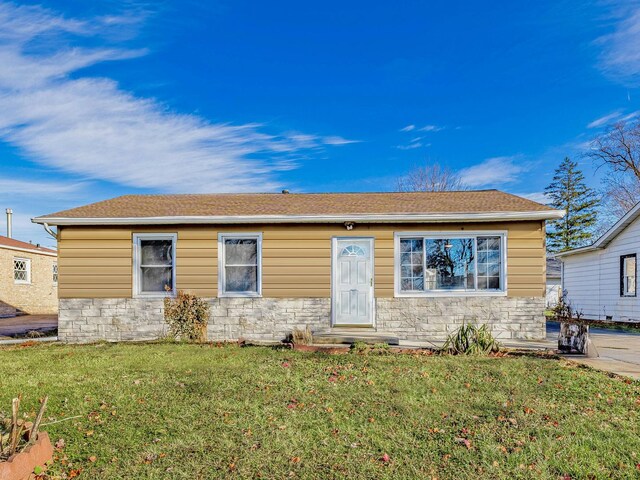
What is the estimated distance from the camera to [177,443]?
367 cm

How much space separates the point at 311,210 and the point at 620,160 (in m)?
29.3

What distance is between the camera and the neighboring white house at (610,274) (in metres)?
13.9

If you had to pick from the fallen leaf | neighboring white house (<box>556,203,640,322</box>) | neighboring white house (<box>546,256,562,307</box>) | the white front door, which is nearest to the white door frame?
the white front door

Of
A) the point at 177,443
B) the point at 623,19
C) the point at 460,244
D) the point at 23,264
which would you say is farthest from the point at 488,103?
the point at 23,264

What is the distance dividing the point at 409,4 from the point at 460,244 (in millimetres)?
8677

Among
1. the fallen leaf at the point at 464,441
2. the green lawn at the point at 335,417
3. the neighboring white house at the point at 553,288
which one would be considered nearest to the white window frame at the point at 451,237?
the green lawn at the point at 335,417

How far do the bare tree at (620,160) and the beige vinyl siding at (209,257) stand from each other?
27.0 m

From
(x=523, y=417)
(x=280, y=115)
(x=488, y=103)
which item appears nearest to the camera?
(x=523, y=417)

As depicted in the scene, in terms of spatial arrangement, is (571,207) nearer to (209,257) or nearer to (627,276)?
(627,276)

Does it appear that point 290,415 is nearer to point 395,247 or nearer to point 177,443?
point 177,443

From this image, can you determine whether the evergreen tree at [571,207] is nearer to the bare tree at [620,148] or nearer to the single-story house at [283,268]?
the bare tree at [620,148]

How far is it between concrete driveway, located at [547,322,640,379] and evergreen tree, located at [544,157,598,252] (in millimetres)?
27364

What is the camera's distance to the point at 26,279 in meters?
21.0

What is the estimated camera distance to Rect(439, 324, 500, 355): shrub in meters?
7.32
